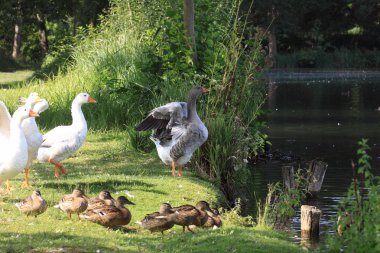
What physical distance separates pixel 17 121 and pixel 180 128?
3672 mm

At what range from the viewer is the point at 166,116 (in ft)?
49.1

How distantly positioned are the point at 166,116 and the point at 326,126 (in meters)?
16.2

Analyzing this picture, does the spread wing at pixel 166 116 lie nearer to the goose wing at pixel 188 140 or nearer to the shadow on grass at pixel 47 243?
the goose wing at pixel 188 140

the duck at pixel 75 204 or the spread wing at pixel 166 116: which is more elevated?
the spread wing at pixel 166 116

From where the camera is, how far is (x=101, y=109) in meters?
20.0

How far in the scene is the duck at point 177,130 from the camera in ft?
46.1

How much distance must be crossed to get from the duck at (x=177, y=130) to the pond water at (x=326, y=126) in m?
1.92

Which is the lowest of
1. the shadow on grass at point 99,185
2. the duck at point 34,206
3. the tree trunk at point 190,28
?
the shadow on grass at point 99,185

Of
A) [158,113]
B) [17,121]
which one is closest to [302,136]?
[158,113]

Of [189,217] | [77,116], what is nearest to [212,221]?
[189,217]

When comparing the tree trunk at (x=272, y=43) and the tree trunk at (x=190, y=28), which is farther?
the tree trunk at (x=272, y=43)

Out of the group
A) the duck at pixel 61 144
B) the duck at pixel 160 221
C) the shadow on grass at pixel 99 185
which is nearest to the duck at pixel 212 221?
the duck at pixel 160 221

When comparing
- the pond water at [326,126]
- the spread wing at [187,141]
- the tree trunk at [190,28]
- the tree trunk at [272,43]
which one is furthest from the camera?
the tree trunk at [272,43]

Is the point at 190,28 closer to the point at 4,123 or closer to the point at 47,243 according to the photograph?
the point at 4,123
